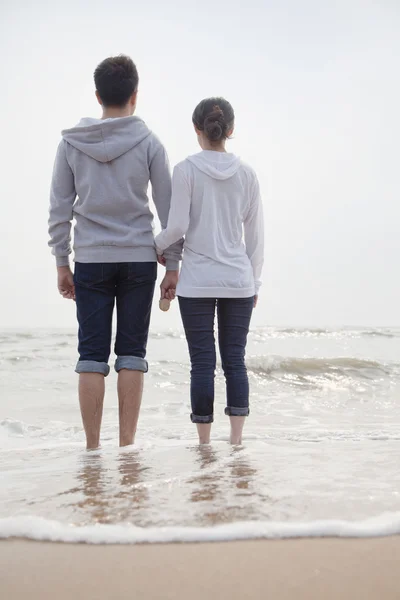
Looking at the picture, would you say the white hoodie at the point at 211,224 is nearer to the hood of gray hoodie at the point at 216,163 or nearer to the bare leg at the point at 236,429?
the hood of gray hoodie at the point at 216,163

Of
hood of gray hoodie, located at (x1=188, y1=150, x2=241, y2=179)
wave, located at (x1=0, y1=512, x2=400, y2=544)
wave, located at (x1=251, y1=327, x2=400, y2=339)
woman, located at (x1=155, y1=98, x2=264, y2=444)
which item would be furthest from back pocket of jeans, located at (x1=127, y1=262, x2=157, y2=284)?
wave, located at (x1=251, y1=327, x2=400, y2=339)

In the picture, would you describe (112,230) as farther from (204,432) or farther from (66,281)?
(204,432)

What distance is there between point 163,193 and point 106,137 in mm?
391

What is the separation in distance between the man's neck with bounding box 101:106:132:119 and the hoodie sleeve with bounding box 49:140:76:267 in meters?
0.27

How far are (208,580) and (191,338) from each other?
193 cm

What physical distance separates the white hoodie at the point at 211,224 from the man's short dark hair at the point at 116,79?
473 mm

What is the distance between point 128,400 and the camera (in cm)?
325

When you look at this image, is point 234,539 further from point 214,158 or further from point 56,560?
point 214,158

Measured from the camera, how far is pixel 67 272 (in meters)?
3.36

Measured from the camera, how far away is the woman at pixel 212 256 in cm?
322

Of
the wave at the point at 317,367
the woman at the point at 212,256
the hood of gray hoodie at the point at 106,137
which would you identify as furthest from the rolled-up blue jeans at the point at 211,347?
the wave at the point at 317,367

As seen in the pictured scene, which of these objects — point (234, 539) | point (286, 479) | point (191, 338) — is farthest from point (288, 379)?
point (234, 539)

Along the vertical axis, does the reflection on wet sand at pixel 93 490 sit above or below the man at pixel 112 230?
below

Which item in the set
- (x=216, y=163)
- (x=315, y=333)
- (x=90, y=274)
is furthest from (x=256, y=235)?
(x=315, y=333)
